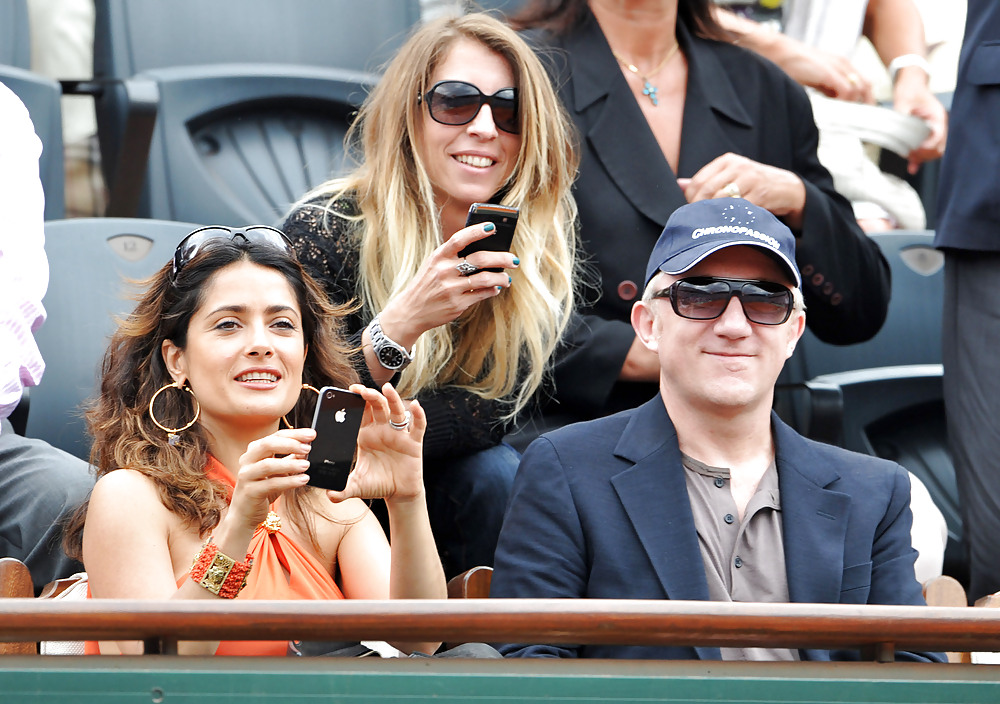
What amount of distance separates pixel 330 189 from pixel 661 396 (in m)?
0.88

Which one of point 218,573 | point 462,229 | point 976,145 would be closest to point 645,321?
point 462,229

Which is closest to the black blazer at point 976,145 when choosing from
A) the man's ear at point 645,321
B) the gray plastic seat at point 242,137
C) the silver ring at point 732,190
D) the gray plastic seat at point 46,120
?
the silver ring at point 732,190

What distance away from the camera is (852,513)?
1.83 metres

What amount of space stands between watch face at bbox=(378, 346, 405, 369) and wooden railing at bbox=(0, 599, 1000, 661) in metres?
0.88

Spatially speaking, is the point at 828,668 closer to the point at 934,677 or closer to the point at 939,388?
the point at 934,677

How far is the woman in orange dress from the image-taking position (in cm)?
168

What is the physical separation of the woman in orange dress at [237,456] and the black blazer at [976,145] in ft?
4.28

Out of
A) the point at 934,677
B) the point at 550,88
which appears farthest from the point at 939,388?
the point at 934,677

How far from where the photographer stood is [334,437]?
1.66m

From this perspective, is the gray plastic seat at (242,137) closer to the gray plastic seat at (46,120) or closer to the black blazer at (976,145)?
the gray plastic seat at (46,120)

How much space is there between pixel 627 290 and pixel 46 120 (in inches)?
58.7

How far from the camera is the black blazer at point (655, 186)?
8.29 ft

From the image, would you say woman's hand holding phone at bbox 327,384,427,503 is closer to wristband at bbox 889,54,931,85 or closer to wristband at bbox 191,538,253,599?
wristband at bbox 191,538,253,599

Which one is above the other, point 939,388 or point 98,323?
point 98,323
